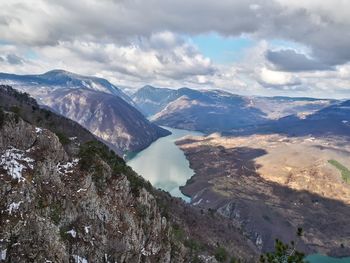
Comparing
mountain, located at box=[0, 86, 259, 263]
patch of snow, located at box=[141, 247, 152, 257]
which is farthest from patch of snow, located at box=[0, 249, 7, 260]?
patch of snow, located at box=[141, 247, 152, 257]

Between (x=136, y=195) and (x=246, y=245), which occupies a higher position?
(x=136, y=195)

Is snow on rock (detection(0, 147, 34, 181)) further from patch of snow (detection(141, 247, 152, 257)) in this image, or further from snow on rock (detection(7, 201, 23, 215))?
patch of snow (detection(141, 247, 152, 257))

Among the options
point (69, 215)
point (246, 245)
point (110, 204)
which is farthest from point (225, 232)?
point (69, 215)

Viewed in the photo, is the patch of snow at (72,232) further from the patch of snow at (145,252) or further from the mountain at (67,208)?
the patch of snow at (145,252)

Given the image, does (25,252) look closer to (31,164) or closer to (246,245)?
(31,164)

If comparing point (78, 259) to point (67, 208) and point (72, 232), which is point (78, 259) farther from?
point (67, 208)

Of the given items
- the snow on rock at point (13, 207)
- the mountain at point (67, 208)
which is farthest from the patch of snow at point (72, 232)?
the snow on rock at point (13, 207)

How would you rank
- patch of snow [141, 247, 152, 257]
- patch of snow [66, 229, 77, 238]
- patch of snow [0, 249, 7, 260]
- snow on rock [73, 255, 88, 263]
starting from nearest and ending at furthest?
1. patch of snow [0, 249, 7, 260]
2. snow on rock [73, 255, 88, 263]
3. patch of snow [66, 229, 77, 238]
4. patch of snow [141, 247, 152, 257]

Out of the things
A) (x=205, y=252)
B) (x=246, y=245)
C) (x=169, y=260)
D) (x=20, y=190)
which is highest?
(x=20, y=190)

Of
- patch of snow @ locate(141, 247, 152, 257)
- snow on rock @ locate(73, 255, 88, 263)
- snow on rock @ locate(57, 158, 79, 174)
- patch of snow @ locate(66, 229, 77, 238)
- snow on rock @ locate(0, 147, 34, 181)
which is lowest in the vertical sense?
patch of snow @ locate(141, 247, 152, 257)
